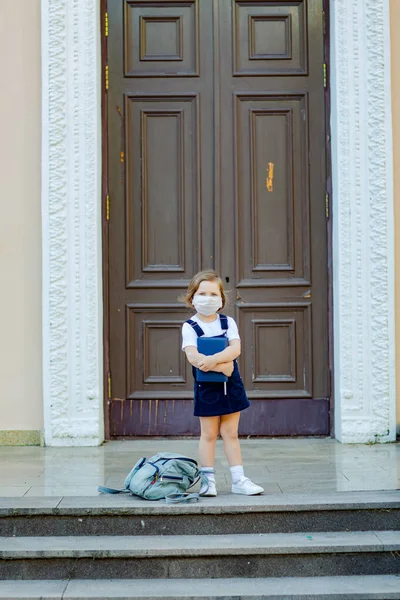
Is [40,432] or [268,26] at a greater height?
[268,26]

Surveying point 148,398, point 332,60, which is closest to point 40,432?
point 148,398

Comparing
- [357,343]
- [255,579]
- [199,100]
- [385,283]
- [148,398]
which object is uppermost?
[199,100]

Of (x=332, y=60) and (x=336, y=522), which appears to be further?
(x=332, y=60)

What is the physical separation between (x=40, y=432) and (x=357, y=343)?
8.24 feet

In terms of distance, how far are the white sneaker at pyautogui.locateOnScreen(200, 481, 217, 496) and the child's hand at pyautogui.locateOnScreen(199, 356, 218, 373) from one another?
64 cm

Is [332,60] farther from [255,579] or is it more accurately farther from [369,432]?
[255,579]

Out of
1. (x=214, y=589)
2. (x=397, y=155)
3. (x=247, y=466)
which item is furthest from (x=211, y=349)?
(x=397, y=155)

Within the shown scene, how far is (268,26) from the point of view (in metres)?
6.79

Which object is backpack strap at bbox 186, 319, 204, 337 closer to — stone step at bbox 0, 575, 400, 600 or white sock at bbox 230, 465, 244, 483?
white sock at bbox 230, 465, 244, 483

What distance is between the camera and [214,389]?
478cm

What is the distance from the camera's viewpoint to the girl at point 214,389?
15.4 ft

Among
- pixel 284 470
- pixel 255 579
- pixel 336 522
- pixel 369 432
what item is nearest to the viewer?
pixel 255 579

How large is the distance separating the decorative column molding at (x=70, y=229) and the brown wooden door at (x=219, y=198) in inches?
11.7

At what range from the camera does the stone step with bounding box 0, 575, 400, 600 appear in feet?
12.8
